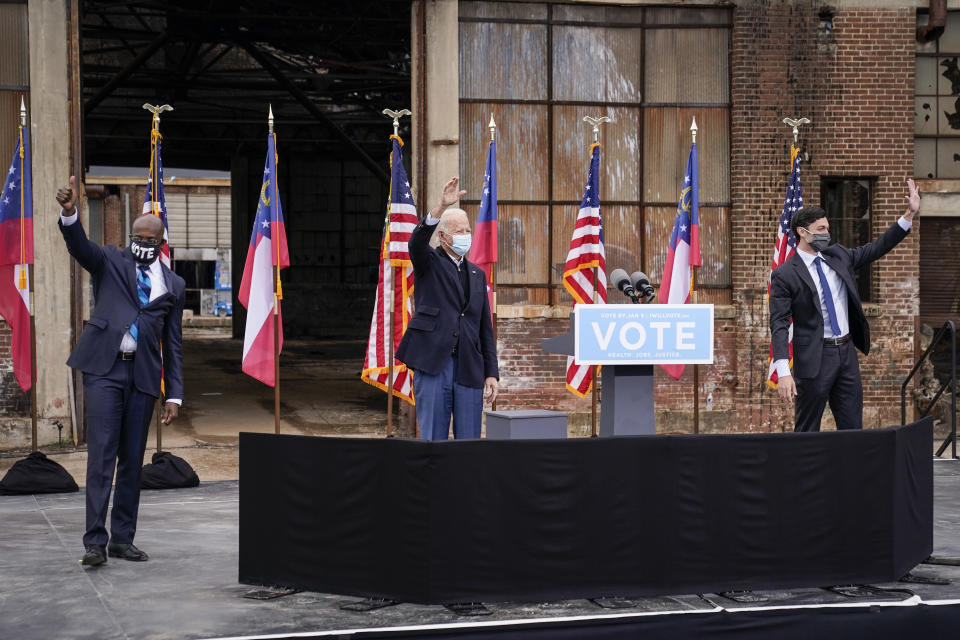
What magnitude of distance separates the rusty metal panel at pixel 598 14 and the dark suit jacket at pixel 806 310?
26.7 feet

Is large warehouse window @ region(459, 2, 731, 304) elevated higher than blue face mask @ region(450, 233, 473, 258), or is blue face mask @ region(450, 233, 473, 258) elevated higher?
large warehouse window @ region(459, 2, 731, 304)

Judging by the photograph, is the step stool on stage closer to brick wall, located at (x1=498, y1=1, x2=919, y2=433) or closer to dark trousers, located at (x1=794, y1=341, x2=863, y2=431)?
dark trousers, located at (x1=794, y1=341, x2=863, y2=431)

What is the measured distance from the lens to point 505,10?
15273 millimetres

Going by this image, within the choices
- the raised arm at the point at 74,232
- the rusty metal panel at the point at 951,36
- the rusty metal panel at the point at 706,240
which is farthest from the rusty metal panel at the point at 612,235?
the raised arm at the point at 74,232

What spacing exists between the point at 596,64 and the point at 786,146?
272 cm

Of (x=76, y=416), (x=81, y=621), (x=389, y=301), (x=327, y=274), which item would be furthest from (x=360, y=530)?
(x=327, y=274)

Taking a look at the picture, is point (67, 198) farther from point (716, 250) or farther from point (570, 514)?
point (716, 250)

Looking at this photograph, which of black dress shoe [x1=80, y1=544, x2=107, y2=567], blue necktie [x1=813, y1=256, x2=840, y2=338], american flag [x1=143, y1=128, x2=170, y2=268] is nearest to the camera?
black dress shoe [x1=80, y1=544, x2=107, y2=567]

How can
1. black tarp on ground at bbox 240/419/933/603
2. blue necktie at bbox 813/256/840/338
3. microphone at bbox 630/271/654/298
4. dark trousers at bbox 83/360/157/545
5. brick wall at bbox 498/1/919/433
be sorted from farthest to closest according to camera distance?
1. brick wall at bbox 498/1/919/433
2. blue necktie at bbox 813/256/840/338
3. microphone at bbox 630/271/654/298
4. dark trousers at bbox 83/360/157/545
5. black tarp on ground at bbox 240/419/933/603

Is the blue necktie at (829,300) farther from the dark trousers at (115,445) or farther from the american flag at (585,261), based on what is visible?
the american flag at (585,261)

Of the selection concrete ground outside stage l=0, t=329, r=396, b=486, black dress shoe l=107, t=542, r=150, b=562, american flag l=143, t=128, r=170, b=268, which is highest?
american flag l=143, t=128, r=170, b=268

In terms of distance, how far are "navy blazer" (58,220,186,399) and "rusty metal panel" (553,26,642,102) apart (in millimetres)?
8911

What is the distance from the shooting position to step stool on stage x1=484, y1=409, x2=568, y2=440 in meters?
6.76

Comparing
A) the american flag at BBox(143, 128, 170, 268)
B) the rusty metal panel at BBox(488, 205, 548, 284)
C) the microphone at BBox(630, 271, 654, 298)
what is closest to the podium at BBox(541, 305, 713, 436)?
the microphone at BBox(630, 271, 654, 298)
